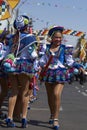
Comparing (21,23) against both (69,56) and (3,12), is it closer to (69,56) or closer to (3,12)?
(69,56)

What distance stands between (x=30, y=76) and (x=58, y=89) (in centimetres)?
56

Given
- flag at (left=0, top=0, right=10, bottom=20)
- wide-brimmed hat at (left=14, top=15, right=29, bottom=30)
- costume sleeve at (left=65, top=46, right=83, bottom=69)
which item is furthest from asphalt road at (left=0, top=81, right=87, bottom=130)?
flag at (left=0, top=0, right=10, bottom=20)

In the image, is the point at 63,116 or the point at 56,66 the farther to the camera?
the point at 63,116

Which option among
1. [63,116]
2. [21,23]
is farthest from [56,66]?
[63,116]

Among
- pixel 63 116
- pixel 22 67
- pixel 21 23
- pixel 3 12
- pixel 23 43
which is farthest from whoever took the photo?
pixel 3 12

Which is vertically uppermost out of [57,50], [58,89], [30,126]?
[57,50]

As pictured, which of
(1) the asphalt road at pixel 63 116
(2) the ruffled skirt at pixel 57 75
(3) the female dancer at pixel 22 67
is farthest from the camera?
(1) the asphalt road at pixel 63 116

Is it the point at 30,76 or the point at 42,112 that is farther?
the point at 42,112

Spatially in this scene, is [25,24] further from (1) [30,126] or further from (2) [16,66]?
(1) [30,126]

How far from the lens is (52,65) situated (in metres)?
8.66

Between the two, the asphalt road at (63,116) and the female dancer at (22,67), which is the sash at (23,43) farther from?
the asphalt road at (63,116)

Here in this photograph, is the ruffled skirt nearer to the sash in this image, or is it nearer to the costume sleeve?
the costume sleeve

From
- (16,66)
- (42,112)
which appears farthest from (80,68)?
(42,112)

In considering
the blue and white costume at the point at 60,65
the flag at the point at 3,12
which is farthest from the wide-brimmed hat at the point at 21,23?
the flag at the point at 3,12
